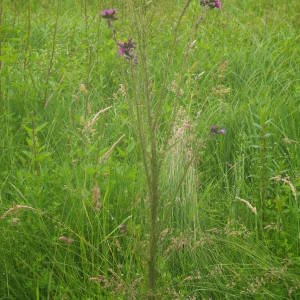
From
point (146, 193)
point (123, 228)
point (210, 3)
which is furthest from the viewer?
point (146, 193)

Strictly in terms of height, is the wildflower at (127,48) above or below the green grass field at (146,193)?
above

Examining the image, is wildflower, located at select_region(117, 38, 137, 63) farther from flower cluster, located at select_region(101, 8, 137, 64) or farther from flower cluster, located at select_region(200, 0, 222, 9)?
flower cluster, located at select_region(200, 0, 222, 9)


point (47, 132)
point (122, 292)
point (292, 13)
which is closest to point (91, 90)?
point (47, 132)

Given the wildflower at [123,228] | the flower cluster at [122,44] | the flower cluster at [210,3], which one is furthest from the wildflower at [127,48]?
the wildflower at [123,228]

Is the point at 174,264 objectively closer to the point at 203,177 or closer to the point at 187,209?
the point at 187,209

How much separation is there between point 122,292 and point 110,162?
727 millimetres

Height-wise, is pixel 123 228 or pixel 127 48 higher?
pixel 127 48

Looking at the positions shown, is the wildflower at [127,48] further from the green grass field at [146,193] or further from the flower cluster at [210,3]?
the flower cluster at [210,3]

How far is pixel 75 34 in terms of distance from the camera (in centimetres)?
425

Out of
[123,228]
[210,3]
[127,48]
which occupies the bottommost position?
[123,228]

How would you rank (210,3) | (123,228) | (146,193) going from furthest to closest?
(146,193)
(123,228)
(210,3)

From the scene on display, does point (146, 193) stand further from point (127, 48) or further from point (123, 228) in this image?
point (127, 48)

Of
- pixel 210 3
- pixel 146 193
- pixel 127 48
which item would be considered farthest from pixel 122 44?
pixel 146 193

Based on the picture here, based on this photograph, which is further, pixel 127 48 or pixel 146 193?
pixel 146 193
